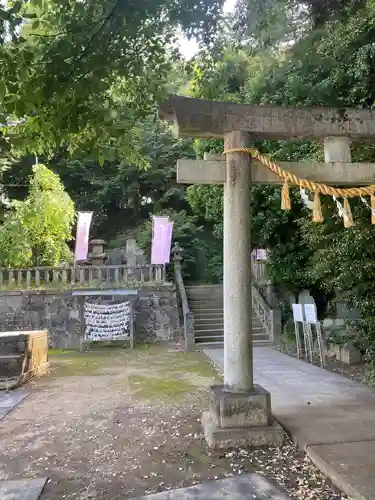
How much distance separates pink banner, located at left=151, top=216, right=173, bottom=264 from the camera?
43.3 ft

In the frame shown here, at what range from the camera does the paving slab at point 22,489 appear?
3412 millimetres

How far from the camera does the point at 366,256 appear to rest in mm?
6852

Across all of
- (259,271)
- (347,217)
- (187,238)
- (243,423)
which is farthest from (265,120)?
(187,238)

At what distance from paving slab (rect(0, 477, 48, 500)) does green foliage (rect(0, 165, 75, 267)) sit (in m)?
10.7

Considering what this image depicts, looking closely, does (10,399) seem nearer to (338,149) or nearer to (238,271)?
(238,271)

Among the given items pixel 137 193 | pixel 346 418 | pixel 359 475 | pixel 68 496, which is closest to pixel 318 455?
pixel 359 475

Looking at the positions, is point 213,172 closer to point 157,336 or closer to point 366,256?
point 366,256

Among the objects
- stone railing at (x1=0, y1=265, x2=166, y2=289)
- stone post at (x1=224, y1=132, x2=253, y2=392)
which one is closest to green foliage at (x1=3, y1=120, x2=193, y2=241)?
stone railing at (x1=0, y1=265, x2=166, y2=289)

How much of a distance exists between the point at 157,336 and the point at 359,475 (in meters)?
9.86

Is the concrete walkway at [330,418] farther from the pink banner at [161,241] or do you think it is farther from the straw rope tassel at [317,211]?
the pink banner at [161,241]

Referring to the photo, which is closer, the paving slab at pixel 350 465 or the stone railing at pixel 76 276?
the paving slab at pixel 350 465

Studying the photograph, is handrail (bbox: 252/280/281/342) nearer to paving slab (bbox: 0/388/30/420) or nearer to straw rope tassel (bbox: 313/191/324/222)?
paving slab (bbox: 0/388/30/420)

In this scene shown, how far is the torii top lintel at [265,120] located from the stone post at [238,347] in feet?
0.56

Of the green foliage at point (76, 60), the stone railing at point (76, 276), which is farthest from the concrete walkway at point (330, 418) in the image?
the stone railing at point (76, 276)
